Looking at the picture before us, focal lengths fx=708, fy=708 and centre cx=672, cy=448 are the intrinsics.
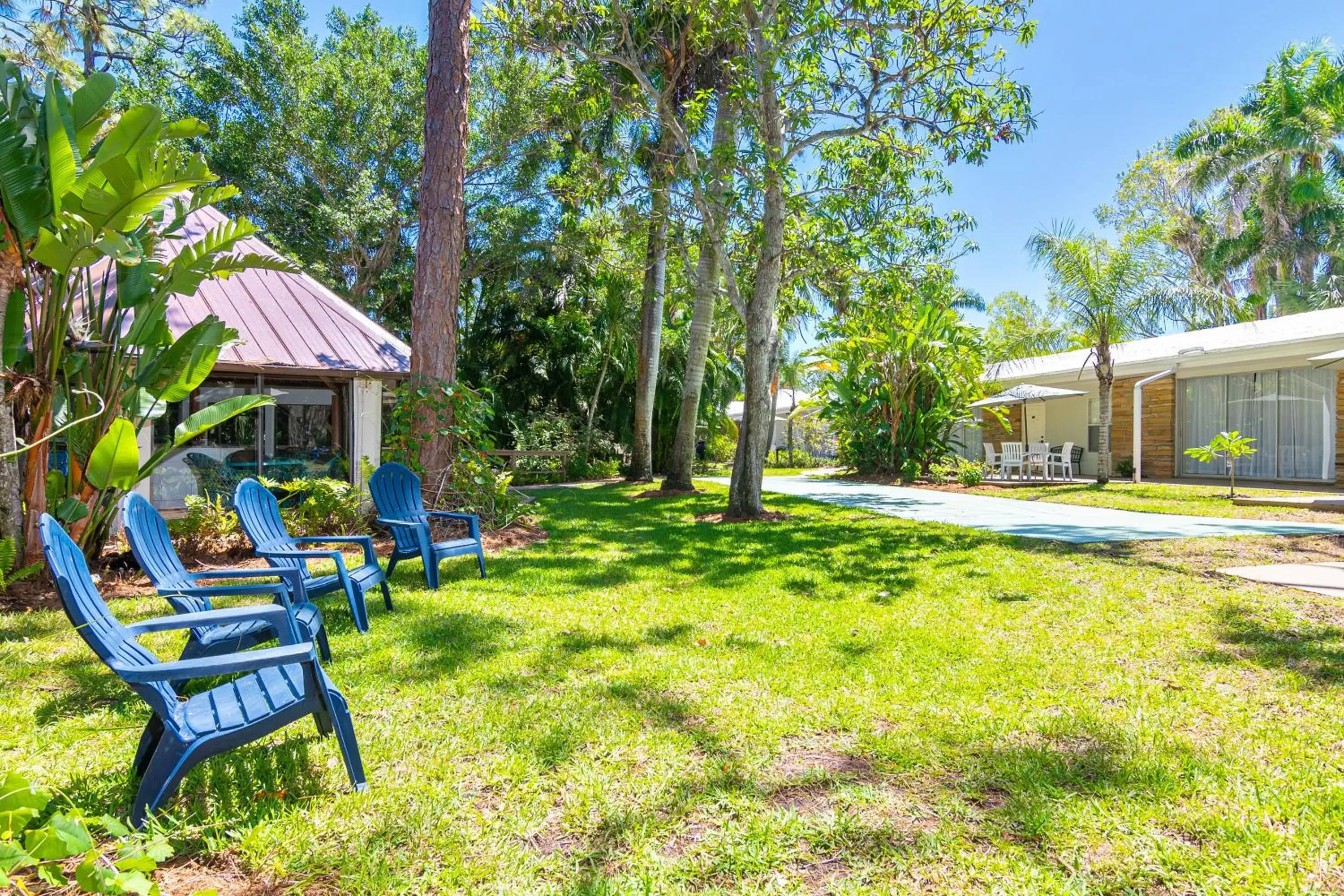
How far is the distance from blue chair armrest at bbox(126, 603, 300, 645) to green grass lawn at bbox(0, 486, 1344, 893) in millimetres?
528

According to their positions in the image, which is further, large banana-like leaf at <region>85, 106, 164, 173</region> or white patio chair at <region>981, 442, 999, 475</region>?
white patio chair at <region>981, 442, 999, 475</region>

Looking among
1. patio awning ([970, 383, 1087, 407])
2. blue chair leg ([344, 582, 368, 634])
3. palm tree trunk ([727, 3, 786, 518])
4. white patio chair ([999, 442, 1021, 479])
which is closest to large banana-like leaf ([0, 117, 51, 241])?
blue chair leg ([344, 582, 368, 634])

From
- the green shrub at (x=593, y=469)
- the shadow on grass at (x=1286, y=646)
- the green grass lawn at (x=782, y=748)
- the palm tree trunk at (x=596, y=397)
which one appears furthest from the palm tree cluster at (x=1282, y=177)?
the green grass lawn at (x=782, y=748)

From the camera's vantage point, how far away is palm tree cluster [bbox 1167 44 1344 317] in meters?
26.6

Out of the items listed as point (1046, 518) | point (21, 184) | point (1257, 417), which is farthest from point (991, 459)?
point (21, 184)

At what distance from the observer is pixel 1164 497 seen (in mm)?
12859

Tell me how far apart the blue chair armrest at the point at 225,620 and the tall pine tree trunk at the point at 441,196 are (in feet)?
20.9

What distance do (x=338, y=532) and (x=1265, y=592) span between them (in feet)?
30.3

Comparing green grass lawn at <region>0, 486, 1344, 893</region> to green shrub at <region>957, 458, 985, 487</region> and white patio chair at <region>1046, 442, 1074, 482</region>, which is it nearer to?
green shrub at <region>957, 458, 985, 487</region>

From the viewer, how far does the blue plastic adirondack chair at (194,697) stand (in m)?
2.33

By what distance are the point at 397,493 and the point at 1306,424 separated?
1828cm

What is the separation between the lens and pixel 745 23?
35.5 ft

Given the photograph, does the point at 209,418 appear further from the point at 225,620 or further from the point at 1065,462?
the point at 1065,462

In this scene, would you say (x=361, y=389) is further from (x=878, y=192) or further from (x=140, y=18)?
(x=140, y=18)
